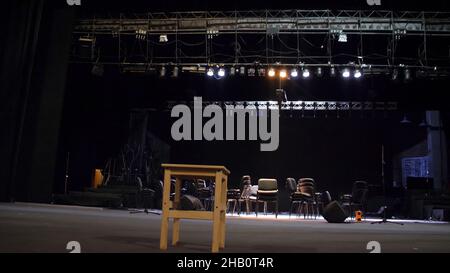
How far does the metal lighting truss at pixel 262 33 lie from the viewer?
987 cm

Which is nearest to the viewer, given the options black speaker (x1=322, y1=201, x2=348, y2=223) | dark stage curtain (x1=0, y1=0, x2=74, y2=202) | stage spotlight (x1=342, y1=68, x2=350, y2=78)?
black speaker (x1=322, y1=201, x2=348, y2=223)

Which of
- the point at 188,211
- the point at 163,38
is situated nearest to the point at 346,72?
the point at 163,38

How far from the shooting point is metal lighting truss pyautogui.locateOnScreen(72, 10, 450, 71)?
9.87m

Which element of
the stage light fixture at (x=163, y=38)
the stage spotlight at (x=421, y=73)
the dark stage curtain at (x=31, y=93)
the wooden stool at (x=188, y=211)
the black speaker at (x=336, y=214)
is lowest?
the black speaker at (x=336, y=214)

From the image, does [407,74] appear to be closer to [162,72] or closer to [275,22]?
[275,22]

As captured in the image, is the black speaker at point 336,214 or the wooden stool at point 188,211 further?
the black speaker at point 336,214

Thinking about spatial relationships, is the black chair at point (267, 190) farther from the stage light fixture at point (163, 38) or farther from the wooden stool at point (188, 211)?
the wooden stool at point (188, 211)

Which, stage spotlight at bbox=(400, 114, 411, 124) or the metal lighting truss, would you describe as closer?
the metal lighting truss

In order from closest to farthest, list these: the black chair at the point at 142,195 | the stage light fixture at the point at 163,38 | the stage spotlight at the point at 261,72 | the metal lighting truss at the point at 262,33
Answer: the black chair at the point at 142,195, the metal lighting truss at the point at 262,33, the stage light fixture at the point at 163,38, the stage spotlight at the point at 261,72

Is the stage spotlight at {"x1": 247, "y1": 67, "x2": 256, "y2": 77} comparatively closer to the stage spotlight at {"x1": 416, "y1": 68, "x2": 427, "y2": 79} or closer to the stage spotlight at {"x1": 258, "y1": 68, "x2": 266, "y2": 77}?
the stage spotlight at {"x1": 258, "y1": 68, "x2": 266, "y2": 77}

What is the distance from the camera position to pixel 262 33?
1020 cm

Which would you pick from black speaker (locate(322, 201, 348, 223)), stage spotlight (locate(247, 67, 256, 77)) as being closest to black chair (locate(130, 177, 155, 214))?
black speaker (locate(322, 201, 348, 223))

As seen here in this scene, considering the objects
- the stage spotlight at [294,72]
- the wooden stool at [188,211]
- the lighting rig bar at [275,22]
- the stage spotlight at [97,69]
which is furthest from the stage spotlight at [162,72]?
the wooden stool at [188,211]
